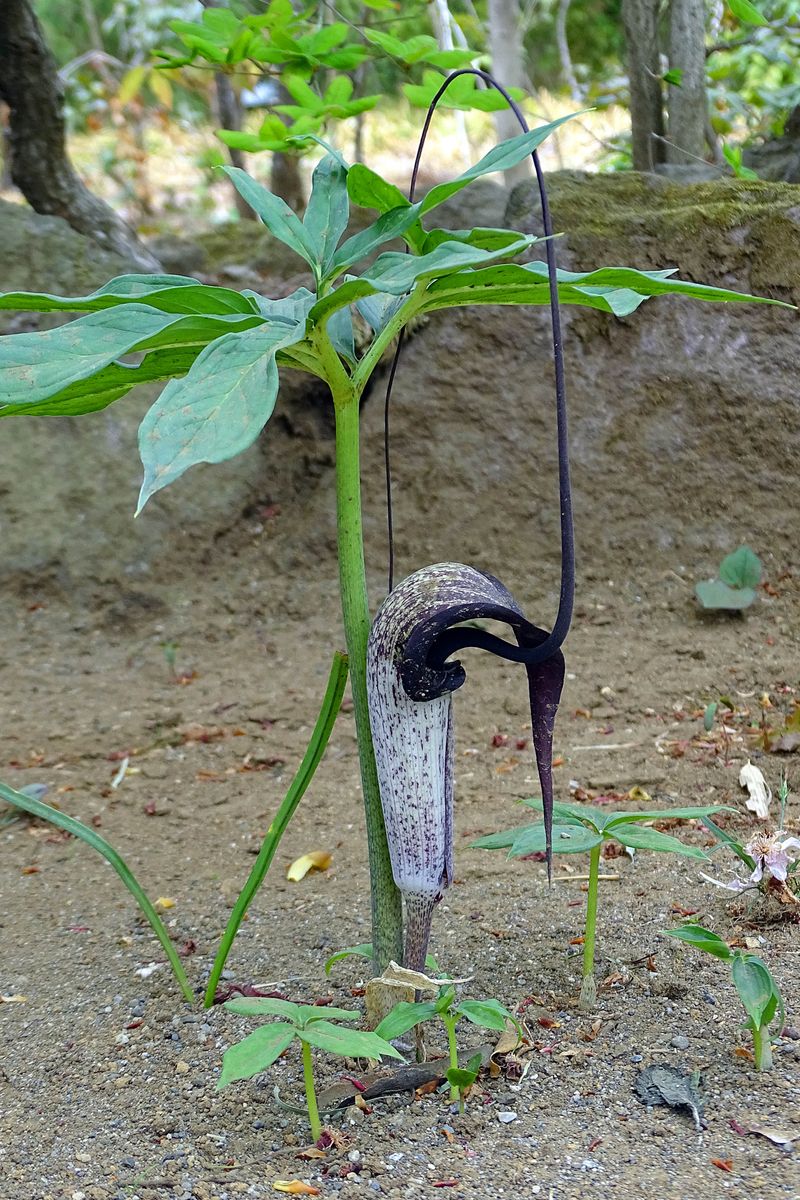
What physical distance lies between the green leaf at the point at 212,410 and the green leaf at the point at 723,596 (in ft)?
5.79

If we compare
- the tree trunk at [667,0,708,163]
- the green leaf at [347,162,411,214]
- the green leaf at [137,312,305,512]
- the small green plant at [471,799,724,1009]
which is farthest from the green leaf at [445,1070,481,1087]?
the tree trunk at [667,0,708,163]

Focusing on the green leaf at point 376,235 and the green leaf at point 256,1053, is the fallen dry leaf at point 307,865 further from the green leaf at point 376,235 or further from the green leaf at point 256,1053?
the green leaf at point 376,235

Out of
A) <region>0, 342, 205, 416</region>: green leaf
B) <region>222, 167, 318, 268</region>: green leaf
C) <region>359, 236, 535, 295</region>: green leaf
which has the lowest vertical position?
<region>0, 342, 205, 416</region>: green leaf

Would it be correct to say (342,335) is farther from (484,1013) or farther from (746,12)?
(746,12)

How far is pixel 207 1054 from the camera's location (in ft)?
4.30

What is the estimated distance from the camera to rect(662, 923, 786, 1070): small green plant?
42.6 inches

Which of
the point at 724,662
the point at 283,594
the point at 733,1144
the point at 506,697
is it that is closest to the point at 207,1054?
the point at 733,1144

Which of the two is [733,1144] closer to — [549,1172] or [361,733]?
[549,1172]

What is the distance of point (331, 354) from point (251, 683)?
1573 millimetres

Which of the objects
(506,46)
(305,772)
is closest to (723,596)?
(305,772)

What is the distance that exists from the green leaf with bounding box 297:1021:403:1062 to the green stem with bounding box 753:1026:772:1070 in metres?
0.40

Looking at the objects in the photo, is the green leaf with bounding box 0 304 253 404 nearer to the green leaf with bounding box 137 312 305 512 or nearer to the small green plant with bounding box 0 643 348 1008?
the green leaf with bounding box 137 312 305 512

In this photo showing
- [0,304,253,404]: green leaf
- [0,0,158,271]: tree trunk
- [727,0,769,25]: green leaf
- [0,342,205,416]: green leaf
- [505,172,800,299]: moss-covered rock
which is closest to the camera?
[0,304,253,404]: green leaf

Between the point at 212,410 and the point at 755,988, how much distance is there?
79 cm
